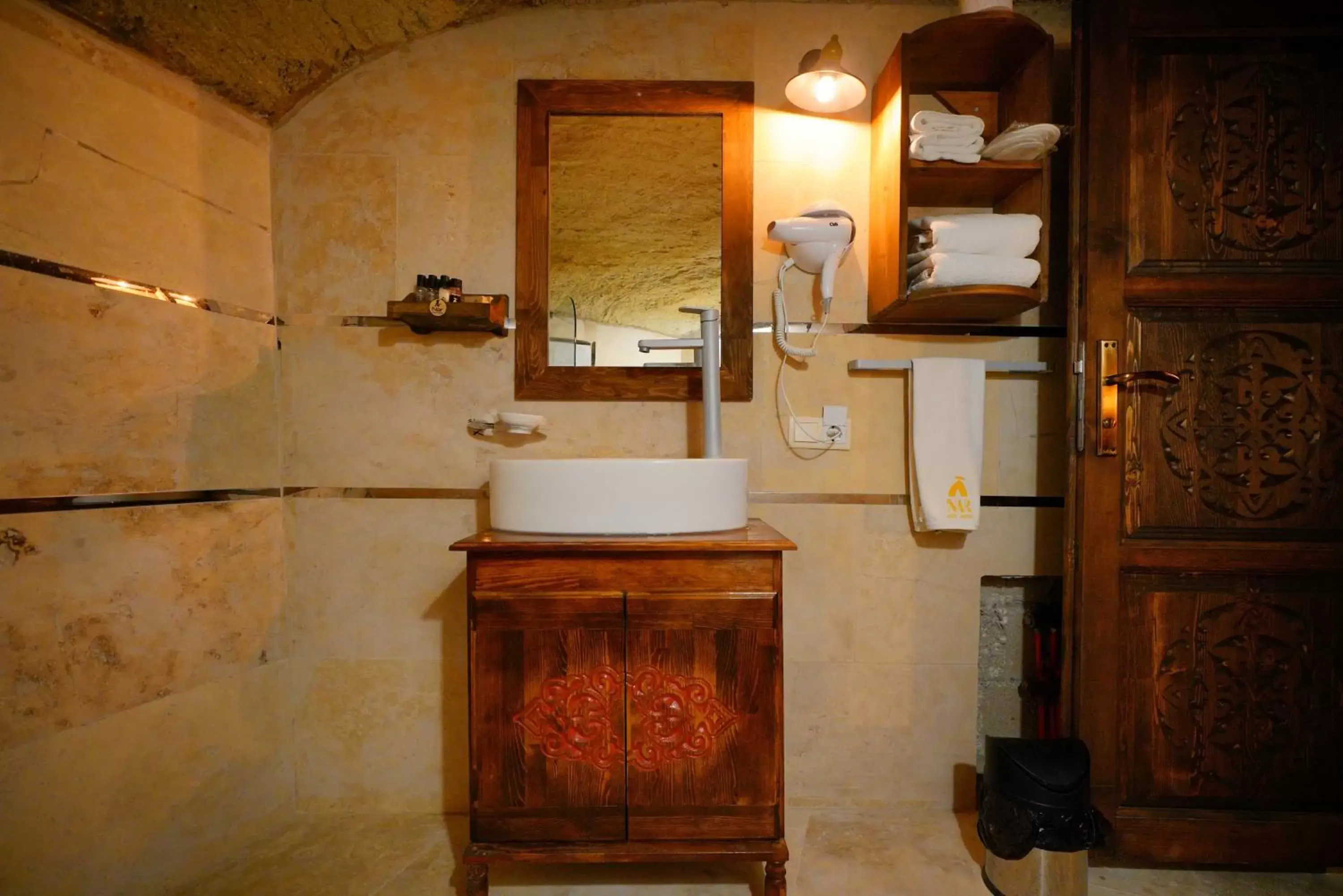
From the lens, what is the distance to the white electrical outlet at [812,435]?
1.52m

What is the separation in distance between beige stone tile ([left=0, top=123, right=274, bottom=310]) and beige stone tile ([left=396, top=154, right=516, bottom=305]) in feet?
1.21

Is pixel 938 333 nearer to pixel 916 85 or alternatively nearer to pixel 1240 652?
pixel 916 85

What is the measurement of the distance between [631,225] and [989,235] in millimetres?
855

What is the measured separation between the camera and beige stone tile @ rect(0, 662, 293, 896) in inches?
41.4

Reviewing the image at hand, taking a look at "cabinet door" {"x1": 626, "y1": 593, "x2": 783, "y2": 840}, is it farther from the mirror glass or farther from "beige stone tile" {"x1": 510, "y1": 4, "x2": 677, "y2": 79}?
"beige stone tile" {"x1": 510, "y1": 4, "x2": 677, "y2": 79}

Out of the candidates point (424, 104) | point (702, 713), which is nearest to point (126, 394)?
point (424, 104)

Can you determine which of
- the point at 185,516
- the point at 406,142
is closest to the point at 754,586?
the point at 185,516

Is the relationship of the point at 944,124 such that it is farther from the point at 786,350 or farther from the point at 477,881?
the point at 477,881

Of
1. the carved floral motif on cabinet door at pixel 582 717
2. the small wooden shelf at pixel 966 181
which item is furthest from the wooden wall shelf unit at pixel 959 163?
the carved floral motif on cabinet door at pixel 582 717

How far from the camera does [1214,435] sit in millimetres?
1329

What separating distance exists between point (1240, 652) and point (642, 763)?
1395mm

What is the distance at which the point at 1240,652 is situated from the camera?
1.32m

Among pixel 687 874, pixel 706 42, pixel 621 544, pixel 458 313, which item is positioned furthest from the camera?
pixel 706 42

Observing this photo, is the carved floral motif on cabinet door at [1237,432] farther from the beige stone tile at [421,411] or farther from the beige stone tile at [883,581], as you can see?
the beige stone tile at [421,411]
